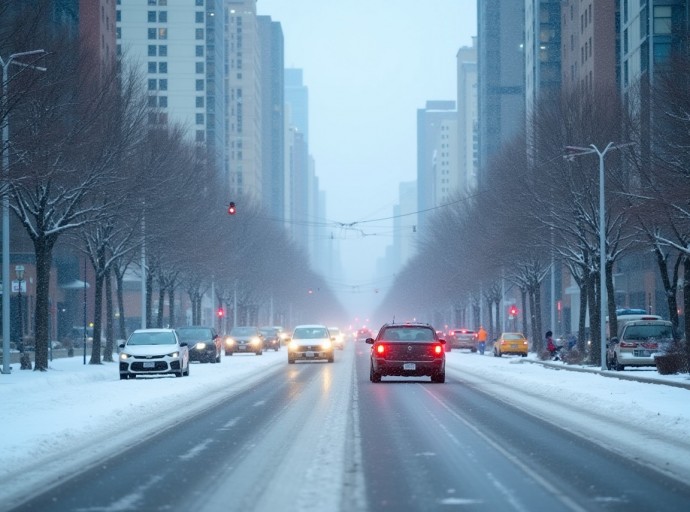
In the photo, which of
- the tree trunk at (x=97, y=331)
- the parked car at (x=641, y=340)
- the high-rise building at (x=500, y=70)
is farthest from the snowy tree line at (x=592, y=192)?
the high-rise building at (x=500, y=70)

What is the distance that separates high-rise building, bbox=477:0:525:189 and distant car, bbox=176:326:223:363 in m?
116

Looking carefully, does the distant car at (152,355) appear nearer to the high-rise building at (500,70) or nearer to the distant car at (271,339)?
the distant car at (271,339)

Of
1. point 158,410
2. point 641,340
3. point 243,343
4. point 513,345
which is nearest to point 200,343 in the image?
point 243,343

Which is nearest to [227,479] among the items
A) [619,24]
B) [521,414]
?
[521,414]

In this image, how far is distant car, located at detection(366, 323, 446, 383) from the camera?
36812mm

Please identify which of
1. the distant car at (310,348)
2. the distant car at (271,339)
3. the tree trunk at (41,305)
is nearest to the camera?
the tree trunk at (41,305)

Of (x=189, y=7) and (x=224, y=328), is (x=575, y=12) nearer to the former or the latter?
(x=224, y=328)

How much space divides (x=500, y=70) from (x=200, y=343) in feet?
415

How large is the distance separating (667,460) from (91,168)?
103 ft

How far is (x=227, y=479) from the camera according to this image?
13469 mm

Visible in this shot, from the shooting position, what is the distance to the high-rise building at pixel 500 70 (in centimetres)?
17438

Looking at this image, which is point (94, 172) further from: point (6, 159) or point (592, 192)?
point (592, 192)

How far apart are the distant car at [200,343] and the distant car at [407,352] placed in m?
22.3

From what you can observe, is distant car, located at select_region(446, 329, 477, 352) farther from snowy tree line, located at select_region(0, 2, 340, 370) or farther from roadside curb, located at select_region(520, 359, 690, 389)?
roadside curb, located at select_region(520, 359, 690, 389)
